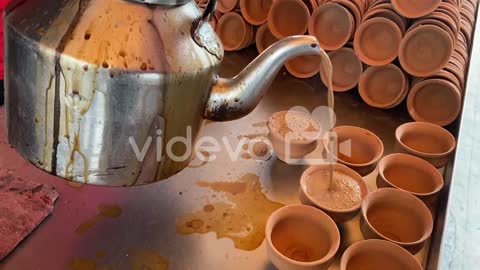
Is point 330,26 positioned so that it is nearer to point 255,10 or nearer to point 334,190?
point 255,10

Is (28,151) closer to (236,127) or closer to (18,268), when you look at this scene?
(18,268)

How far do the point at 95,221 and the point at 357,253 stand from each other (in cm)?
45

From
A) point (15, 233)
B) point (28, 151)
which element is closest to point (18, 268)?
point (15, 233)

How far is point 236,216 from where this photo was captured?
85 cm

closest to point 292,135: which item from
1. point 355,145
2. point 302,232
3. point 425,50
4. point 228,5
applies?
point 355,145

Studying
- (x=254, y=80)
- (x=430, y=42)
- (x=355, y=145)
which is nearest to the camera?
(x=254, y=80)

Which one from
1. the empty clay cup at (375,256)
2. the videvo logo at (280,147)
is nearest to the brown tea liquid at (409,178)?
the videvo logo at (280,147)

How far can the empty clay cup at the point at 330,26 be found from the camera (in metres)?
1.22

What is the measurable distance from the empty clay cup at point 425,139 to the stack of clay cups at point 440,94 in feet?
0.44

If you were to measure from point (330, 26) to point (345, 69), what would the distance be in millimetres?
129

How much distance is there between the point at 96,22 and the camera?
56 centimetres

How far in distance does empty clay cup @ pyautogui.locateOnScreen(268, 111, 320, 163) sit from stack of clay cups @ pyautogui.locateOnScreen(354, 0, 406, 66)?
302 mm

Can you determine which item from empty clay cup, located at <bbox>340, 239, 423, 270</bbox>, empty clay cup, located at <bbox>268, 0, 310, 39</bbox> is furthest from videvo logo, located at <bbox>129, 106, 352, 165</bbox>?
empty clay cup, located at <bbox>268, 0, 310, 39</bbox>

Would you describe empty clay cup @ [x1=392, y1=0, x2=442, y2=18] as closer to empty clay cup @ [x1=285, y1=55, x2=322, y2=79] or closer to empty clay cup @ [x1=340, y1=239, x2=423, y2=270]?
empty clay cup @ [x1=285, y1=55, x2=322, y2=79]
